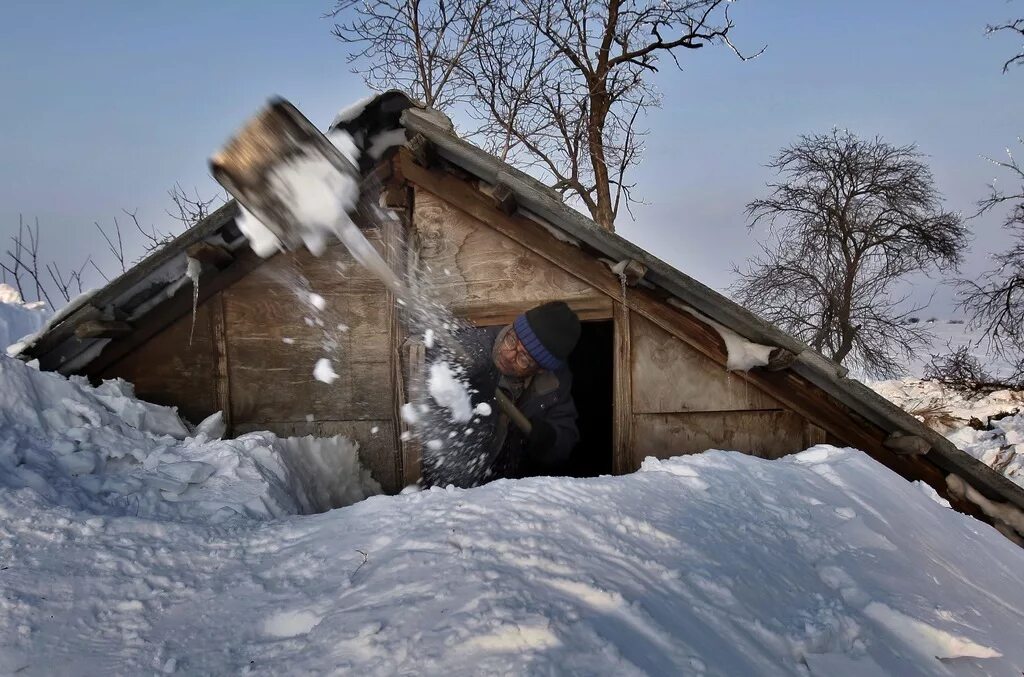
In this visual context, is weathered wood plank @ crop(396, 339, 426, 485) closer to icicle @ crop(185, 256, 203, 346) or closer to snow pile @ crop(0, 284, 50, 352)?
icicle @ crop(185, 256, 203, 346)

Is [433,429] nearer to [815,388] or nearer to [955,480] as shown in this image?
[815,388]

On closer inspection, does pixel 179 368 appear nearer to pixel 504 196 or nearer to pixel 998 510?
pixel 504 196

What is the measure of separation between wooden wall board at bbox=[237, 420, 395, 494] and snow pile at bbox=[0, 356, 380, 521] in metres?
0.64

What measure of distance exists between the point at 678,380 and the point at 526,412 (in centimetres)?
133

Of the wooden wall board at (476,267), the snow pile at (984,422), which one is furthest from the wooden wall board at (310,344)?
the snow pile at (984,422)

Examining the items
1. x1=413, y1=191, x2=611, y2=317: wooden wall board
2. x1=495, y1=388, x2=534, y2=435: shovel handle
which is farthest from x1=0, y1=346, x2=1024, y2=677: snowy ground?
x1=413, y1=191, x2=611, y2=317: wooden wall board

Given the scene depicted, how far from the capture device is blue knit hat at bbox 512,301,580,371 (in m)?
4.22

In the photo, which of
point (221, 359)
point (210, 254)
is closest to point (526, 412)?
point (221, 359)

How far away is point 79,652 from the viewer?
1.62m

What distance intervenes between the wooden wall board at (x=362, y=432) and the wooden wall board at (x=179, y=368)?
0.44 meters

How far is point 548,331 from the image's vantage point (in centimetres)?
421

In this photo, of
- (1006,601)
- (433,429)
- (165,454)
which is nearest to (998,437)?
(1006,601)

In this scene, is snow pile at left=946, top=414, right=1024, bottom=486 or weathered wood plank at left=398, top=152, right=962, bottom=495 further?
snow pile at left=946, top=414, right=1024, bottom=486

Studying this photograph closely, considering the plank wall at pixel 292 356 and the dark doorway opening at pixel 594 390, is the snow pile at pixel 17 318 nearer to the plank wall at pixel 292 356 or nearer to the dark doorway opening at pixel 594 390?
the plank wall at pixel 292 356
